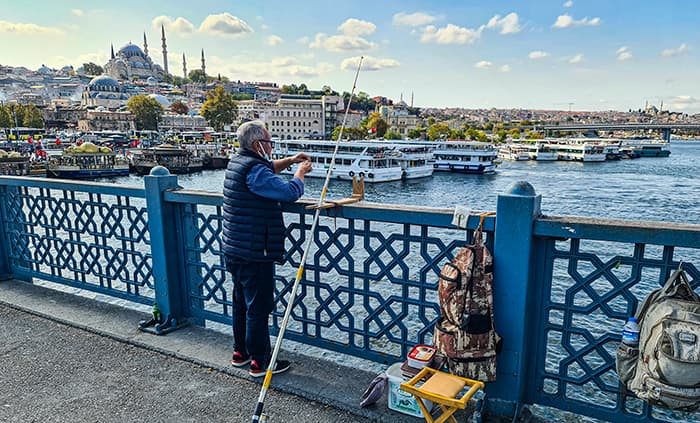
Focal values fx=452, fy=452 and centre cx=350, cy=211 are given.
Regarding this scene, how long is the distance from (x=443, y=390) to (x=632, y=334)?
90 centimetres

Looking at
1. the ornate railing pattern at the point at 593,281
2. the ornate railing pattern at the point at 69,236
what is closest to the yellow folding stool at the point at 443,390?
the ornate railing pattern at the point at 593,281

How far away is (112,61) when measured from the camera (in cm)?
16888

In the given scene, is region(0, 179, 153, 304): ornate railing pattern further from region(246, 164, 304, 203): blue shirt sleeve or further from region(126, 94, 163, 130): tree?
region(126, 94, 163, 130): tree

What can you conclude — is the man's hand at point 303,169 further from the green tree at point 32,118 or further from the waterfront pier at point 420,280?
the green tree at point 32,118

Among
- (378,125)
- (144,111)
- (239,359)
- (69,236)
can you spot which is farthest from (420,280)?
(144,111)

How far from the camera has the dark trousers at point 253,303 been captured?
289cm

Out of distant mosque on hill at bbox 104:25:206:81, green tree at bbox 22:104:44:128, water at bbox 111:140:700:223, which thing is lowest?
water at bbox 111:140:700:223

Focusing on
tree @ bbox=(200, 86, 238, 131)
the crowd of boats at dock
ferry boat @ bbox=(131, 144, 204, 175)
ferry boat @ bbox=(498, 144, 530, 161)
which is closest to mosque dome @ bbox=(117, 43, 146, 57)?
tree @ bbox=(200, 86, 238, 131)

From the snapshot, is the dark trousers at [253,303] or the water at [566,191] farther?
the water at [566,191]

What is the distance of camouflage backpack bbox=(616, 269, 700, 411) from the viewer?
5.92 ft

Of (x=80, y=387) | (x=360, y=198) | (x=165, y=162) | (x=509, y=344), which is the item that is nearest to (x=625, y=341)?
(x=509, y=344)

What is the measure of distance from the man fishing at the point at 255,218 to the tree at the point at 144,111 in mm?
106593

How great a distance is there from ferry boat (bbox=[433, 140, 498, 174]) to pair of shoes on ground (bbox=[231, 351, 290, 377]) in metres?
53.9

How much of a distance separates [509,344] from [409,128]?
13665 centimetres
